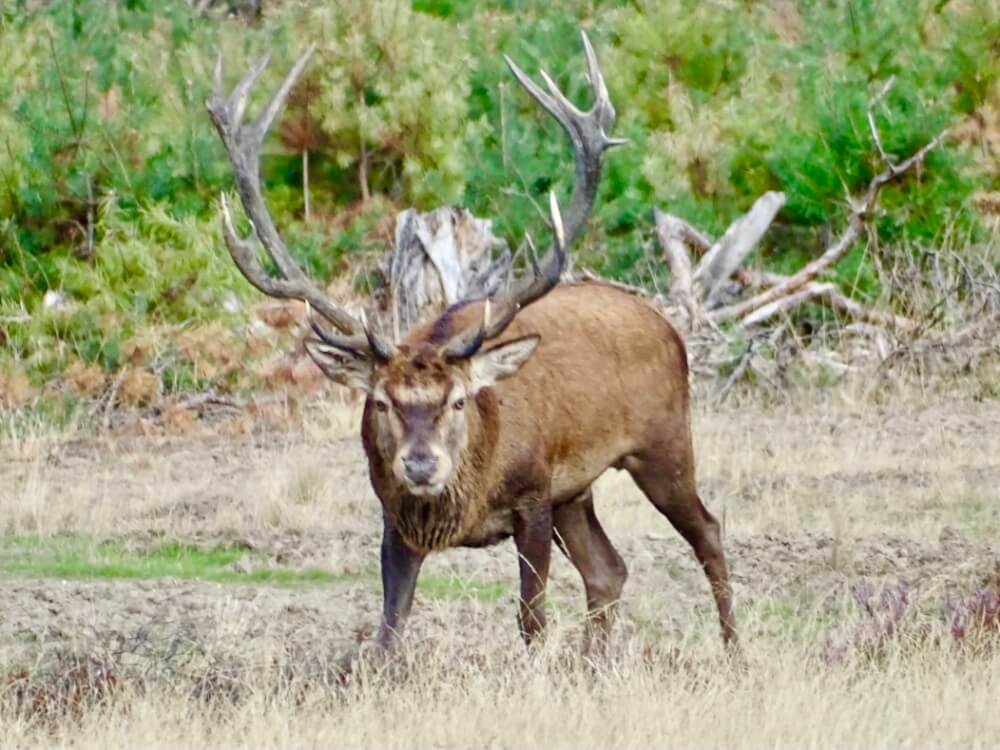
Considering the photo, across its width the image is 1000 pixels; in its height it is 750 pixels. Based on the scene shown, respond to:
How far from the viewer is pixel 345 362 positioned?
9.27 metres

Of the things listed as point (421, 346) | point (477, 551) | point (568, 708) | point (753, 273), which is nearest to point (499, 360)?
point (421, 346)

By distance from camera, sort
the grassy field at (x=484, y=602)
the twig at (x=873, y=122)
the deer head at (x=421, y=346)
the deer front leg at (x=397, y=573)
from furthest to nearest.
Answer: the twig at (x=873, y=122) < the deer front leg at (x=397, y=573) < the deer head at (x=421, y=346) < the grassy field at (x=484, y=602)

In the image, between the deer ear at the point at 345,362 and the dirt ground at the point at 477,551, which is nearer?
the deer ear at the point at 345,362

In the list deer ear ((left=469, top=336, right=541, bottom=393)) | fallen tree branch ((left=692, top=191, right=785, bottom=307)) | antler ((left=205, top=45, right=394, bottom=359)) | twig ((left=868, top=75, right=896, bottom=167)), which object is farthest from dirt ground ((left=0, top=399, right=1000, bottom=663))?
twig ((left=868, top=75, right=896, bottom=167))

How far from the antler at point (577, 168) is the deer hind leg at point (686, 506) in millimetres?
1089

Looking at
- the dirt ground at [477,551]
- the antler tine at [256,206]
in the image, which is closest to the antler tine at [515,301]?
the antler tine at [256,206]

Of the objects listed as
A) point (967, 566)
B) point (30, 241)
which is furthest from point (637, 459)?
point (30, 241)

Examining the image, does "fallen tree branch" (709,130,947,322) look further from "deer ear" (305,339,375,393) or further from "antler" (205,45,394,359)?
"deer ear" (305,339,375,393)

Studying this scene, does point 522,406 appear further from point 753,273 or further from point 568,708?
point 753,273

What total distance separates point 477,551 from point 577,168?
Answer: 116 inches

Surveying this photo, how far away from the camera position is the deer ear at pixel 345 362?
9250 millimetres

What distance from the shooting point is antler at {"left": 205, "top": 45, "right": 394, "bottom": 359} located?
Answer: 9.67 m

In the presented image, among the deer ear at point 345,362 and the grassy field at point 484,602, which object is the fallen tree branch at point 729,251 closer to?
the grassy field at point 484,602

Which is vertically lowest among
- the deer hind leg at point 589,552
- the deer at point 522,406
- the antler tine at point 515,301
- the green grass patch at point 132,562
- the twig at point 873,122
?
the green grass patch at point 132,562
